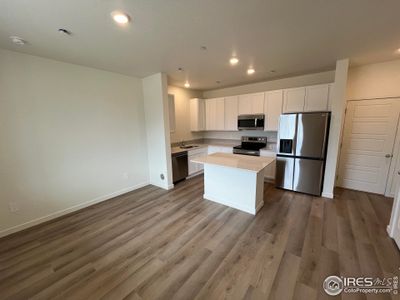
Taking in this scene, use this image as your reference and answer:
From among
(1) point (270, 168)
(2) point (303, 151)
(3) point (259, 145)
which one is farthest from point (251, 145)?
(2) point (303, 151)

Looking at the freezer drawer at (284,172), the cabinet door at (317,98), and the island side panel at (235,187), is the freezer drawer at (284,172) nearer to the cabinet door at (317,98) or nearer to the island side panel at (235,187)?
the island side panel at (235,187)

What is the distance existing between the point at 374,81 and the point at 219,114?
11.6 feet

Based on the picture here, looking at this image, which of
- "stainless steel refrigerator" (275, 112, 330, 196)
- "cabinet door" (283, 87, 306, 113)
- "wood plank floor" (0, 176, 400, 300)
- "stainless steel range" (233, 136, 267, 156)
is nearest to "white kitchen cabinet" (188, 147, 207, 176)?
"stainless steel range" (233, 136, 267, 156)

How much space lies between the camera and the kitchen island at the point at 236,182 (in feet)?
9.41

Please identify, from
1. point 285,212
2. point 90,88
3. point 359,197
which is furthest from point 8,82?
point 359,197

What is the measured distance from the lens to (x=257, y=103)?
15.1ft

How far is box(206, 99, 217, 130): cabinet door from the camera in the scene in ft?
17.9

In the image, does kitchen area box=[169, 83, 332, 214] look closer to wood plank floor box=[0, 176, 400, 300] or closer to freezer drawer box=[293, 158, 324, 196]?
freezer drawer box=[293, 158, 324, 196]

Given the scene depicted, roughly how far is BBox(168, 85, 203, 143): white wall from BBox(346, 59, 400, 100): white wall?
4.10 meters

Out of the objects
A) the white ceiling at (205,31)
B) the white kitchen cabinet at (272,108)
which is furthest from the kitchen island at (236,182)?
the white ceiling at (205,31)

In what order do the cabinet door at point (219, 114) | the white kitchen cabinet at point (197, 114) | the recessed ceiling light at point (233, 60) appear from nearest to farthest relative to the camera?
1. the recessed ceiling light at point (233, 60)
2. the cabinet door at point (219, 114)
3. the white kitchen cabinet at point (197, 114)

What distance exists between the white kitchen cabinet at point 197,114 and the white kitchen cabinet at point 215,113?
0.45ft

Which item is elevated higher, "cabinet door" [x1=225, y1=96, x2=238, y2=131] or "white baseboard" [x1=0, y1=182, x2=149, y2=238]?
"cabinet door" [x1=225, y1=96, x2=238, y2=131]

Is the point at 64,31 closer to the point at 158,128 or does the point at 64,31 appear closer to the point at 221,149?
the point at 158,128
